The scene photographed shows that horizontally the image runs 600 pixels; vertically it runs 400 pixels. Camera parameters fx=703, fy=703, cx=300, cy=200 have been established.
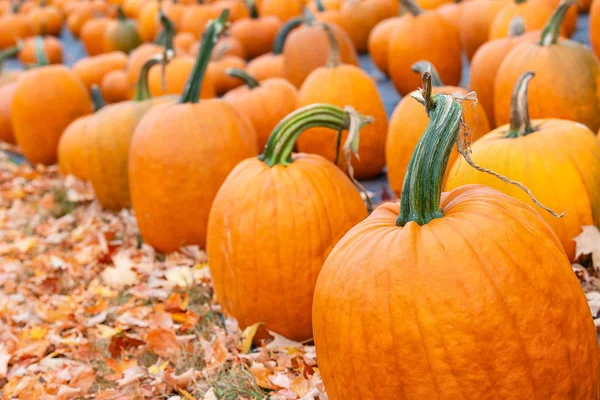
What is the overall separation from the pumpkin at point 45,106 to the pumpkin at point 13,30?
227 inches

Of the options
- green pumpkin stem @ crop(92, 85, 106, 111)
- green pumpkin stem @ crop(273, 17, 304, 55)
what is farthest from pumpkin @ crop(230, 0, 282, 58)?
green pumpkin stem @ crop(92, 85, 106, 111)

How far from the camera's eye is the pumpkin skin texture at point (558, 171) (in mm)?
2557

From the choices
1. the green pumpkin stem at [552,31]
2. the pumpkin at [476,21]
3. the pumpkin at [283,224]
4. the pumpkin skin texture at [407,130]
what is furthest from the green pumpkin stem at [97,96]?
the green pumpkin stem at [552,31]

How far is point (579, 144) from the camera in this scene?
102 inches

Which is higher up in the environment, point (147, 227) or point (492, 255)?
point (492, 255)

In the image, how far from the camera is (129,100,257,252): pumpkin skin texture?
12.0 feet

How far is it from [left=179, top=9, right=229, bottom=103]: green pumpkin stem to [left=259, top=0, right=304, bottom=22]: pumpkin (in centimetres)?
468

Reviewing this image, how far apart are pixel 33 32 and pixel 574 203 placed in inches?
427

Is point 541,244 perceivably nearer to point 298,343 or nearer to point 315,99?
point 298,343

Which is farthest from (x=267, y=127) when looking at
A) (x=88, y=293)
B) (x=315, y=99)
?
(x=88, y=293)

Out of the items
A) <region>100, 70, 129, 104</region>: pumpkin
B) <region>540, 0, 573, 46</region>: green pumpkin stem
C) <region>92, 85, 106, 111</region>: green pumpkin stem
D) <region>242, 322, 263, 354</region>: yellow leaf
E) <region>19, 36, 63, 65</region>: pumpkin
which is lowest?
<region>19, 36, 63, 65</region>: pumpkin

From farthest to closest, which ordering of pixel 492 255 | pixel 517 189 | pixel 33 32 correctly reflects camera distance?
pixel 33 32
pixel 517 189
pixel 492 255

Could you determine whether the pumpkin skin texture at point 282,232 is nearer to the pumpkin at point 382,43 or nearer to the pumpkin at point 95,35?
the pumpkin at point 382,43

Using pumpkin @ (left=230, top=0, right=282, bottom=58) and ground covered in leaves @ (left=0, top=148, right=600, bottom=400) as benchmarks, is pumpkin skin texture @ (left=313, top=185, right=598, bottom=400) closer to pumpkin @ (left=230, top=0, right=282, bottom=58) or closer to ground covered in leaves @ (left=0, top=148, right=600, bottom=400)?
ground covered in leaves @ (left=0, top=148, right=600, bottom=400)
